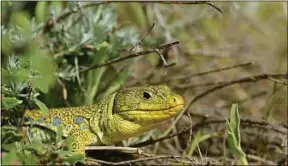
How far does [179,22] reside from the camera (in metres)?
4.38

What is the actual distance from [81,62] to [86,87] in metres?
0.17

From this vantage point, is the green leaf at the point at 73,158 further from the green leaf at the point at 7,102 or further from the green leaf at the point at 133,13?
the green leaf at the point at 133,13

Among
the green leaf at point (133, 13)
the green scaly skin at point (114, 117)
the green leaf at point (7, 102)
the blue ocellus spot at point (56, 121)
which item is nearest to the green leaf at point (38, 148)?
the green leaf at point (7, 102)

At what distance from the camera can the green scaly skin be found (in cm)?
252

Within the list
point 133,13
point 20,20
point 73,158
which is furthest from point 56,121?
point 133,13

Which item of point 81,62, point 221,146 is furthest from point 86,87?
point 221,146

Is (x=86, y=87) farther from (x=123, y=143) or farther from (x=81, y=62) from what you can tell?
(x=123, y=143)

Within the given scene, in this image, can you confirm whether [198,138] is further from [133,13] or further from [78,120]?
[133,13]

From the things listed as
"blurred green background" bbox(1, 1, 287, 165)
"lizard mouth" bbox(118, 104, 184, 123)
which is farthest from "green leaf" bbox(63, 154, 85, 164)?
"lizard mouth" bbox(118, 104, 184, 123)

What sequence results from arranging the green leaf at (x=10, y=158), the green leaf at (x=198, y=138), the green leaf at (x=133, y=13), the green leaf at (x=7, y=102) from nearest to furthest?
the green leaf at (x=10, y=158) < the green leaf at (x=7, y=102) < the green leaf at (x=198, y=138) < the green leaf at (x=133, y=13)

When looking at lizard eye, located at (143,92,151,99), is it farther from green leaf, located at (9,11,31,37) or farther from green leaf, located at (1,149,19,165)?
green leaf, located at (1,149,19,165)

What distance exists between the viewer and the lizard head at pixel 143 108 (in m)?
2.51

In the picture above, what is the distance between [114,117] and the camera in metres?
2.60

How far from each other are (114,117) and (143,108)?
0.53 ft
